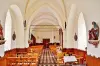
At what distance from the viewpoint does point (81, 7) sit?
10836 millimetres

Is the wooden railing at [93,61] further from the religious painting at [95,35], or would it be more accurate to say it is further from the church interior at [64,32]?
the religious painting at [95,35]

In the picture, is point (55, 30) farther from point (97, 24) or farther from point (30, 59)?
point (97, 24)

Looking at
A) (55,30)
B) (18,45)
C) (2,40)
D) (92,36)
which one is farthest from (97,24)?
(55,30)

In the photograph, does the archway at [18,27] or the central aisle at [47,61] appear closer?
the central aisle at [47,61]

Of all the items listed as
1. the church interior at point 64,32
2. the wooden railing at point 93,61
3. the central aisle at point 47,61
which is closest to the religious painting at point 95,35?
the church interior at point 64,32

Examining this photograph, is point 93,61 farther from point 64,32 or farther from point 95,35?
point 64,32

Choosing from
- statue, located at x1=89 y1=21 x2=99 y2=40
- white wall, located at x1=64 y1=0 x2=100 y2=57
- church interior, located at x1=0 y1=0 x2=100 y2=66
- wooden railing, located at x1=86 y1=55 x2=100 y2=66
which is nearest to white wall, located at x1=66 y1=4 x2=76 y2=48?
church interior, located at x1=0 y1=0 x2=100 y2=66

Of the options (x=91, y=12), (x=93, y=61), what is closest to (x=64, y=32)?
(x=91, y=12)

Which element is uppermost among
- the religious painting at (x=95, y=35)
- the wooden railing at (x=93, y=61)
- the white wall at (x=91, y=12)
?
the white wall at (x=91, y=12)

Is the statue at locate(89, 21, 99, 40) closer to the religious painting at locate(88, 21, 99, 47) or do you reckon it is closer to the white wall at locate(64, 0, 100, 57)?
the religious painting at locate(88, 21, 99, 47)

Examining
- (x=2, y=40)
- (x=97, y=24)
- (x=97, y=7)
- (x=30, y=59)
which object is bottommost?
(x=30, y=59)

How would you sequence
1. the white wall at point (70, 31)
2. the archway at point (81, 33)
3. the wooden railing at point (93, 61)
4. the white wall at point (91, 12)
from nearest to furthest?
the wooden railing at point (93, 61) < the white wall at point (91, 12) < the archway at point (81, 33) < the white wall at point (70, 31)

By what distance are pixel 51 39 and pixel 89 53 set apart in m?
31.7

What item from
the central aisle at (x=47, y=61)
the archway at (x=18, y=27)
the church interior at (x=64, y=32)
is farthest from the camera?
the archway at (x=18, y=27)
